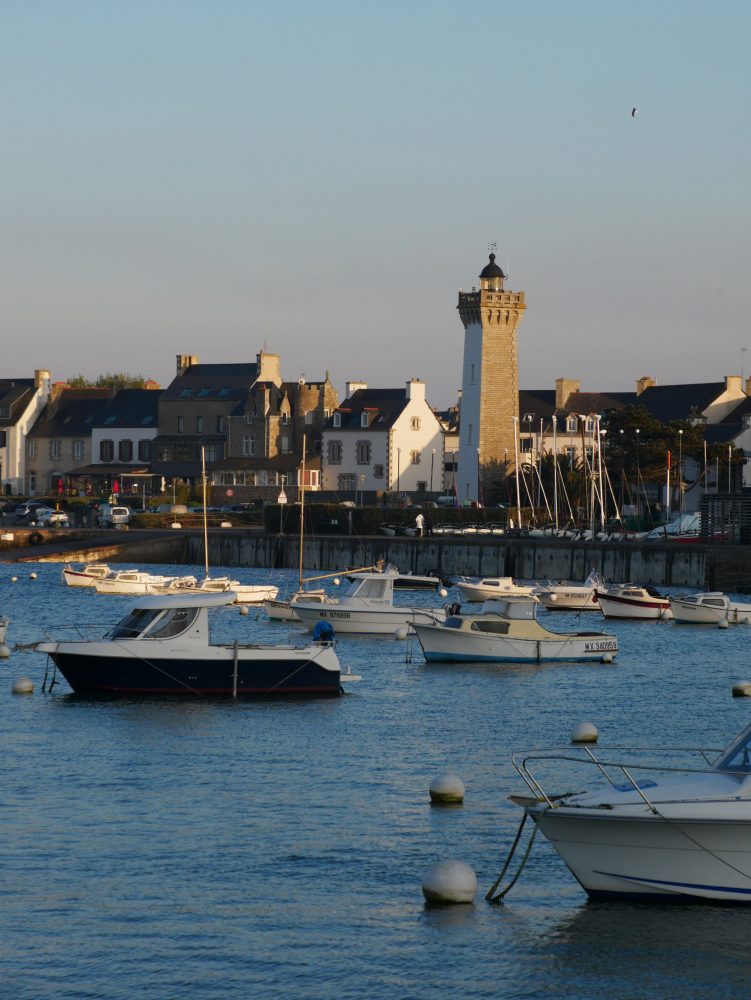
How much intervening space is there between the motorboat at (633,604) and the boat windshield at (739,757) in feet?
167

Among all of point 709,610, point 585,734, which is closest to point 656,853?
point 585,734

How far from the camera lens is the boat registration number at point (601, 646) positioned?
5178cm

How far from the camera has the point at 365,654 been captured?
5416 centimetres

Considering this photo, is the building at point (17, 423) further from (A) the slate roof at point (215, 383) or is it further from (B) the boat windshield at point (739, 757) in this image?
(B) the boat windshield at point (739, 757)

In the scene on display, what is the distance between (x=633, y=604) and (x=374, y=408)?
6433cm

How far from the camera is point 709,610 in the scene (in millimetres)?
68625

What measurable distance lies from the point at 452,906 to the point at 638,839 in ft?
9.60

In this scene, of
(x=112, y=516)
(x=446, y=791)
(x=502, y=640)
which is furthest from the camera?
(x=112, y=516)

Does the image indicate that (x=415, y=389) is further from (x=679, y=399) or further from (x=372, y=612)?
(x=372, y=612)

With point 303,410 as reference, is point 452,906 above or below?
below

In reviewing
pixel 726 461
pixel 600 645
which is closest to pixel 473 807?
pixel 600 645

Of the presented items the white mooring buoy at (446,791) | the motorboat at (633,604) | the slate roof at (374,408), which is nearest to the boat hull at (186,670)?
the white mooring buoy at (446,791)

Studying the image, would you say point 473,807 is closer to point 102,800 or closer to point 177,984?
point 102,800

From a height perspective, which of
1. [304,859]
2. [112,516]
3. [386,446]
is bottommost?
[304,859]
